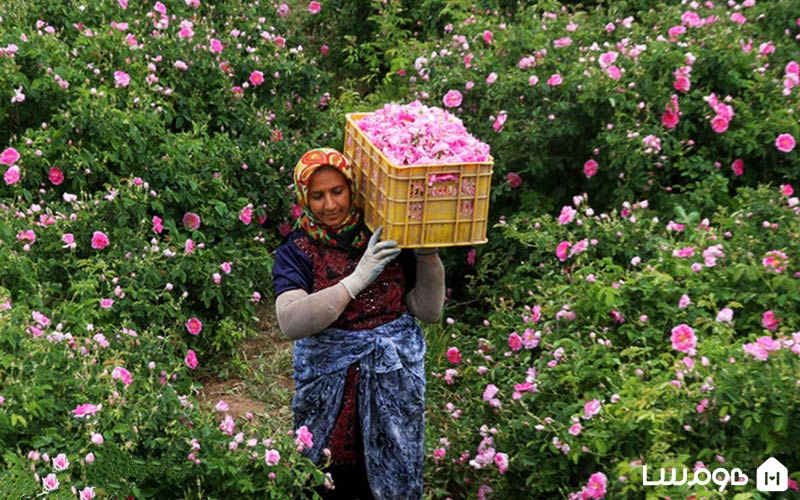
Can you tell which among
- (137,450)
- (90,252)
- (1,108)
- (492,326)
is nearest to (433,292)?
(137,450)

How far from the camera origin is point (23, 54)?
545 centimetres

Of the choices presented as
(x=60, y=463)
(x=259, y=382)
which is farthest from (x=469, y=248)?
(x=60, y=463)

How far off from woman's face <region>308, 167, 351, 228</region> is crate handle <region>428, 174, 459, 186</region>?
0.31m

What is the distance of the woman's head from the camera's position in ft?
11.6

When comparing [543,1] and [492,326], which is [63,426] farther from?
[543,1]

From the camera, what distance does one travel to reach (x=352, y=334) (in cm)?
369

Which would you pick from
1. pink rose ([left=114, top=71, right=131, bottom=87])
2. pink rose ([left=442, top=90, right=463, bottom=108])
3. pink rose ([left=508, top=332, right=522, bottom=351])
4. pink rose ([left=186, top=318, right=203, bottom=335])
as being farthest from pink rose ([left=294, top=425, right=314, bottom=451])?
pink rose ([left=114, top=71, right=131, bottom=87])

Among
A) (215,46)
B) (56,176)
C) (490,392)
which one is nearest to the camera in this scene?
(490,392)

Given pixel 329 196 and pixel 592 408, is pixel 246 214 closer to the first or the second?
pixel 329 196

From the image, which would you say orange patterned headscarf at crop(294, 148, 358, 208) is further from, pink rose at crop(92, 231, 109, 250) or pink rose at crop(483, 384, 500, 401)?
pink rose at crop(92, 231, 109, 250)

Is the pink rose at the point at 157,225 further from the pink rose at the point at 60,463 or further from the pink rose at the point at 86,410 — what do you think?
the pink rose at the point at 60,463

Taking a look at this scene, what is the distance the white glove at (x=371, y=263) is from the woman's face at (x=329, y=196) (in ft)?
0.54

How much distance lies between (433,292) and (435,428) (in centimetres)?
126

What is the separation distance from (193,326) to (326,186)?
1.69 m
